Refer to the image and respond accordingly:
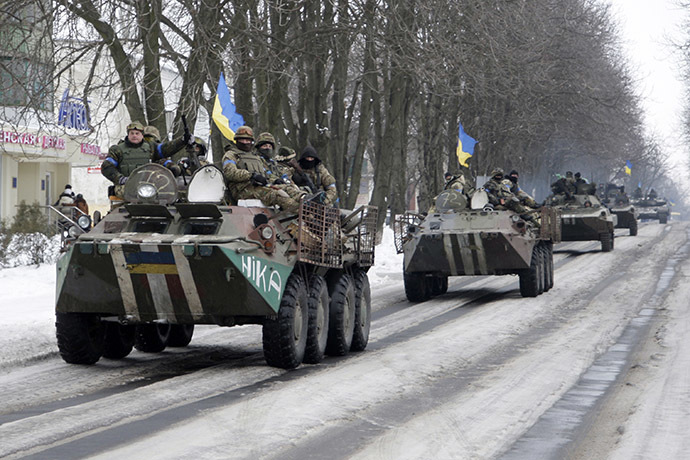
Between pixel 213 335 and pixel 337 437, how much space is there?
20.6ft

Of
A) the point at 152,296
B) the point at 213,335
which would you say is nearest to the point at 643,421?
the point at 152,296

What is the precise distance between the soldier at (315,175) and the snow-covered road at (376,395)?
5.62 ft

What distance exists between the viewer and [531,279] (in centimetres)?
1805

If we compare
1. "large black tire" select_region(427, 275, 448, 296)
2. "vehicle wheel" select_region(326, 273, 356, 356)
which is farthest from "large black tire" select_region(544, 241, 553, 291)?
"vehicle wheel" select_region(326, 273, 356, 356)

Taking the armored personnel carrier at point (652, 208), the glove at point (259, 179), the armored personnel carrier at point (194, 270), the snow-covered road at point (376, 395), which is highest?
the armored personnel carrier at point (652, 208)

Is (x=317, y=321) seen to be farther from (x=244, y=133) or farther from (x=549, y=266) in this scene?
(x=549, y=266)

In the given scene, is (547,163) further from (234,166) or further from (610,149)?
(234,166)

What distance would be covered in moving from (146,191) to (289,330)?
1703 millimetres

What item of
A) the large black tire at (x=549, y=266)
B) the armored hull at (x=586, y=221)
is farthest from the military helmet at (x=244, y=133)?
the armored hull at (x=586, y=221)

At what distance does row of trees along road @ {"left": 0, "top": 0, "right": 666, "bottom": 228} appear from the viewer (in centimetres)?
1800

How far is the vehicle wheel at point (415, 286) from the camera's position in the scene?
57.8ft

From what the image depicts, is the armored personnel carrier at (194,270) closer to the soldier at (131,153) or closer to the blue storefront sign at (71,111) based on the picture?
the soldier at (131,153)

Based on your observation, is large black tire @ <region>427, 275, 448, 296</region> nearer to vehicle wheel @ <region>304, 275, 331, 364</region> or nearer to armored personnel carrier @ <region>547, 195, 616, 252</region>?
vehicle wheel @ <region>304, 275, 331, 364</region>

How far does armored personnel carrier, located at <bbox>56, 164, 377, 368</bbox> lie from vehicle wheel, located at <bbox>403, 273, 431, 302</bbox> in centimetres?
707
